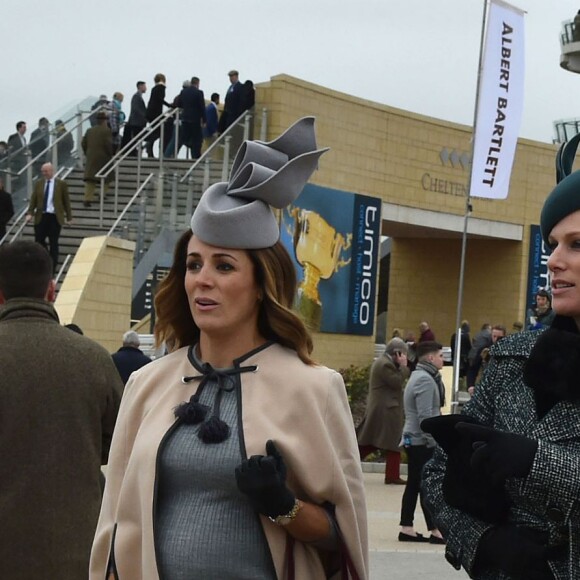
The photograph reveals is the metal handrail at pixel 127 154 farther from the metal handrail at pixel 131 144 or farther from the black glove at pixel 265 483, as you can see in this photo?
the black glove at pixel 265 483

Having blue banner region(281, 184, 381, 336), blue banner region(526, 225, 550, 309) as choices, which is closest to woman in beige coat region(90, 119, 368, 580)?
blue banner region(281, 184, 381, 336)

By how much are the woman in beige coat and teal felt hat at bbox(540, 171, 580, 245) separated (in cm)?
99

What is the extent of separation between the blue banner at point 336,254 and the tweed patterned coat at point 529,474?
2528 centimetres

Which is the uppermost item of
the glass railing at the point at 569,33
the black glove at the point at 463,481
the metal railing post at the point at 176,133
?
the glass railing at the point at 569,33

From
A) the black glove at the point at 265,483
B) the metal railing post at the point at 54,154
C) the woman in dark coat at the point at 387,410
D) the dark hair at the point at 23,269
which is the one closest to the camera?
the black glove at the point at 265,483

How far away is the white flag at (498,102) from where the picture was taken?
2262 centimetres

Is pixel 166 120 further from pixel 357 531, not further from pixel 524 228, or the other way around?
pixel 357 531

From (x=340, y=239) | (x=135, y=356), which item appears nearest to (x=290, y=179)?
(x=135, y=356)

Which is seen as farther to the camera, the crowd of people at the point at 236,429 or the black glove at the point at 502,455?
the crowd of people at the point at 236,429

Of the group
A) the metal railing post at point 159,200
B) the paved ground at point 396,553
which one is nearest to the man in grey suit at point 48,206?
the metal railing post at point 159,200

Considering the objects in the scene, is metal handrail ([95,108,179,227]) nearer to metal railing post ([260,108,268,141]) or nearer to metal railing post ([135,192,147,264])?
metal railing post ([135,192,147,264])

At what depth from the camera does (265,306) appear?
14.4 ft

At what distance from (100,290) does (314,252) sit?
7.76 metres

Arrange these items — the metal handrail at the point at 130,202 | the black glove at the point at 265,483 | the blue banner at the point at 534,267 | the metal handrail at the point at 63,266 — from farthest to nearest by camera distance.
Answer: the blue banner at the point at 534,267 < the metal handrail at the point at 63,266 < the metal handrail at the point at 130,202 < the black glove at the point at 265,483
